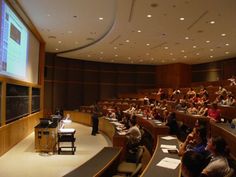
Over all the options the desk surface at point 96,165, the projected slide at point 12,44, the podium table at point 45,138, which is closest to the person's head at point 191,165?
the desk surface at point 96,165

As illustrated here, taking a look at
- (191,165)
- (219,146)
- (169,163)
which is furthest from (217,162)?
(169,163)

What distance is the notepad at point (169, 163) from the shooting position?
353cm

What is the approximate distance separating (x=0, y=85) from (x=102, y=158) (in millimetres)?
4599

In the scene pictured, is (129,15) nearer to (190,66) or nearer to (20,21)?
(20,21)

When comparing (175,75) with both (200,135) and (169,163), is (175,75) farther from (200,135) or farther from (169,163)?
(169,163)

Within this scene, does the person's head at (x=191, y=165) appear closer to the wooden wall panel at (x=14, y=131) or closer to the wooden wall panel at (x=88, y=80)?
the wooden wall panel at (x=14, y=131)

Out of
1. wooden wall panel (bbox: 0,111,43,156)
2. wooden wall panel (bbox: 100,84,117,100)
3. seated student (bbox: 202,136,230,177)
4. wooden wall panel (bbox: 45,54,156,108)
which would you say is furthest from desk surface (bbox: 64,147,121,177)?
wooden wall panel (bbox: 100,84,117,100)

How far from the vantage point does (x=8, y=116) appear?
8734 mm

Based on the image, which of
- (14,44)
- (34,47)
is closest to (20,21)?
(14,44)

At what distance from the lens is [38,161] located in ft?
23.5

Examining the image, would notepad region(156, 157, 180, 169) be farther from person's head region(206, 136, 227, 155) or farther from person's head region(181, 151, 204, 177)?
person's head region(181, 151, 204, 177)

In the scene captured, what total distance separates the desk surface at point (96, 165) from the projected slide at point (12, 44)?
15.4 feet

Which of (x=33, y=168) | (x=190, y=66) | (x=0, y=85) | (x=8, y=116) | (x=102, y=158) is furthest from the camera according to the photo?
(x=190, y=66)

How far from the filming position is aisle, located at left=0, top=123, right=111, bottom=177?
6.16m
